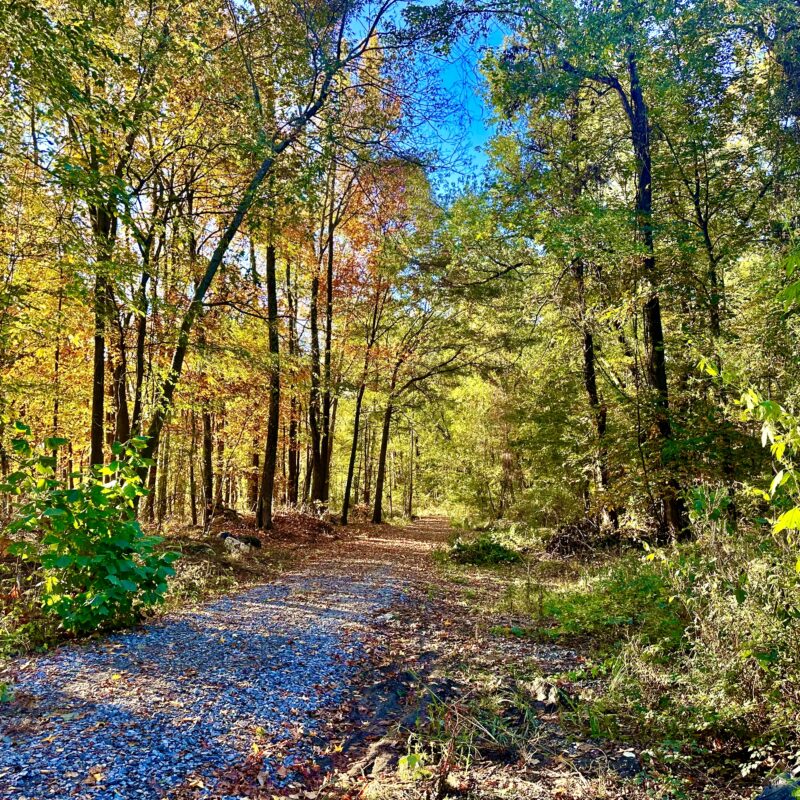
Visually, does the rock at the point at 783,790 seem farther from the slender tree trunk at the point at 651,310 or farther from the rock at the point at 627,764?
the slender tree trunk at the point at 651,310

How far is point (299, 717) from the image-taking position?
3.80 m

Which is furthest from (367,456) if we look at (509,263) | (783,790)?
(783,790)

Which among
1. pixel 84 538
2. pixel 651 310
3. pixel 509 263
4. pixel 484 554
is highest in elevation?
pixel 509 263

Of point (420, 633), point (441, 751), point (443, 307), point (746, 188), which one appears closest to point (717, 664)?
point (441, 751)

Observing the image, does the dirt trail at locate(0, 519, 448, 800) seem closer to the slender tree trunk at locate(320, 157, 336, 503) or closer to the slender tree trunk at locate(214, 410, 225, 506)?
the slender tree trunk at locate(320, 157, 336, 503)

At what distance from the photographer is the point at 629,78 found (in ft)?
33.6

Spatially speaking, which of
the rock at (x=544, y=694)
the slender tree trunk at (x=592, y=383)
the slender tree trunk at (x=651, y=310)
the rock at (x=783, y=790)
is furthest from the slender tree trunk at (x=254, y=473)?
the rock at (x=783, y=790)

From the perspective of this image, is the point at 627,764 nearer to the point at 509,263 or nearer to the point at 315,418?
the point at 509,263

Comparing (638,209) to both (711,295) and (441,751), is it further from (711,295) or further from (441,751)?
(441,751)

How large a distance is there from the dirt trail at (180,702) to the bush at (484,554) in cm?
646

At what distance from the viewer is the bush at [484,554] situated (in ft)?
40.4

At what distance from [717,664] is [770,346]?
211 inches

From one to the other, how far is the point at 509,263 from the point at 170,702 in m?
12.1

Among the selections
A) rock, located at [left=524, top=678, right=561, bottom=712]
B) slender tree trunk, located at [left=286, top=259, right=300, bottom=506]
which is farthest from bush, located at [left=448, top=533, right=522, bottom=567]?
rock, located at [left=524, top=678, right=561, bottom=712]
